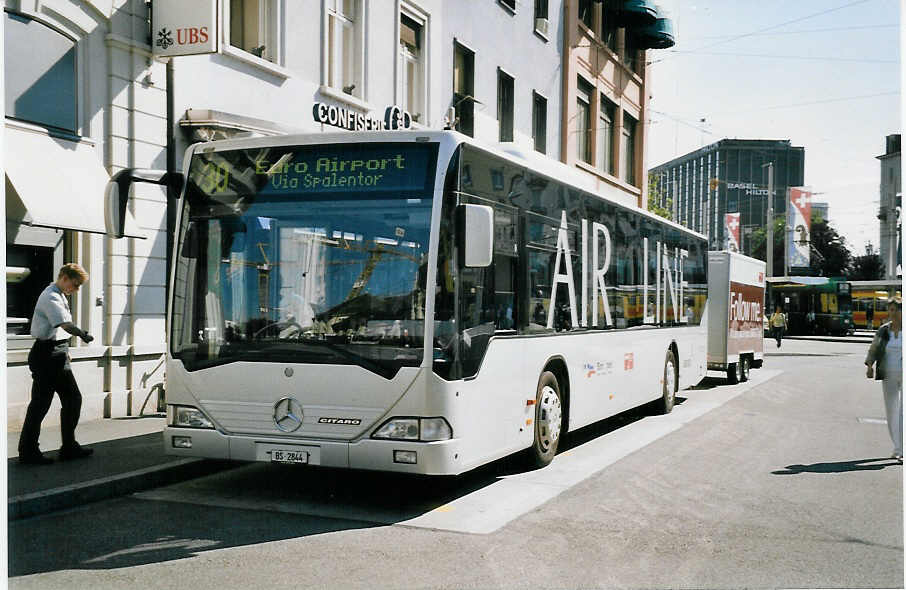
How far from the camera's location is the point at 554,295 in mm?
9516

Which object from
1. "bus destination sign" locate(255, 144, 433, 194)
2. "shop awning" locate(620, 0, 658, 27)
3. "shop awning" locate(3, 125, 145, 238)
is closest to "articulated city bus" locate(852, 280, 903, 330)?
"shop awning" locate(620, 0, 658, 27)

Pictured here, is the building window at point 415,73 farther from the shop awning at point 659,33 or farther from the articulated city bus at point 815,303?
the articulated city bus at point 815,303

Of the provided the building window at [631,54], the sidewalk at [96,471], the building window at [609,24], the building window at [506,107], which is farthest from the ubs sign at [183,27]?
the building window at [631,54]

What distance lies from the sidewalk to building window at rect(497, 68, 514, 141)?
49.6ft

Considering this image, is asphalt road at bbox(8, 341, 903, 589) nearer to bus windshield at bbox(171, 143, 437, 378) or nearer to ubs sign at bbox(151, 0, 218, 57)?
bus windshield at bbox(171, 143, 437, 378)

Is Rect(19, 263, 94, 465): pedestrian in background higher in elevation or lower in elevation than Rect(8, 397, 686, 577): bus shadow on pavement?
higher

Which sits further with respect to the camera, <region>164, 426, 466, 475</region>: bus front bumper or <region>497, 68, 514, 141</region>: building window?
<region>497, 68, 514, 141</region>: building window

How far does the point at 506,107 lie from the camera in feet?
79.6

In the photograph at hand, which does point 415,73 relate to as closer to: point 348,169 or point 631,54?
point 348,169

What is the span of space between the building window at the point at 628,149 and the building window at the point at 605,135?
1246 millimetres

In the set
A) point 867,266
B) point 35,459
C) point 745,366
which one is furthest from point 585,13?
point 867,266

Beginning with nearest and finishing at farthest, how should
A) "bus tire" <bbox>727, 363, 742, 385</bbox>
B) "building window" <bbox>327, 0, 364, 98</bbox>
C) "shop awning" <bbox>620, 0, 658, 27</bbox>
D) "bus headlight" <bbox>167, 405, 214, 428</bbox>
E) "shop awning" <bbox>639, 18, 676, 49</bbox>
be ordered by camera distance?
"bus headlight" <bbox>167, 405, 214, 428</bbox> < "building window" <bbox>327, 0, 364, 98</bbox> < "bus tire" <bbox>727, 363, 742, 385</bbox> < "shop awning" <bbox>620, 0, 658, 27</bbox> < "shop awning" <bbox>639, 18, 676, 49</bbox>

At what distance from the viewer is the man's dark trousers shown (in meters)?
8.69

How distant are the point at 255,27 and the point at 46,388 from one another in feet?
26.9
